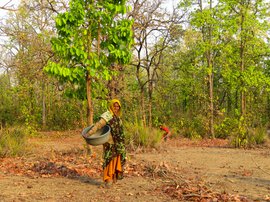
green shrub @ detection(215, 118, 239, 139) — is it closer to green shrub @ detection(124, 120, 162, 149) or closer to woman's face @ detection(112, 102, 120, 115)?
green shrub @ detection(124, 120, 162, 149)

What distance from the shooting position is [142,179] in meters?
7.07

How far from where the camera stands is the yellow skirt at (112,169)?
634 cm

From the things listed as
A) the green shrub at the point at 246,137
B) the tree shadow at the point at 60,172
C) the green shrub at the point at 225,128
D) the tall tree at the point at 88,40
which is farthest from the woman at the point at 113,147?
the green shrub at the point at 225,128

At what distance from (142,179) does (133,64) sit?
12.4m

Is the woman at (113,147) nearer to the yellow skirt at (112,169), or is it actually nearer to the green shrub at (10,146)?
the yellow skirt at (112,169)

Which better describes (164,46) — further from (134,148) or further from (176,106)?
(134,148)

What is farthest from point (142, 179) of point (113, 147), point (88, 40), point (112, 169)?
point (88, 40)

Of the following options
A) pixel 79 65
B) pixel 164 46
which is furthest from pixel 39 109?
pixel 79 65

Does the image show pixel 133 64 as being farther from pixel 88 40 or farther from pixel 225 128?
pixel 88 40

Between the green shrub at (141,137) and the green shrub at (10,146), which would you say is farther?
the green shrub at (141,137)

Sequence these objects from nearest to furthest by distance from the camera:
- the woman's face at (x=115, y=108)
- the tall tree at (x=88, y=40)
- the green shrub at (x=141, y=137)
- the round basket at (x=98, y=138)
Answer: the round basket at (x=98, y=138)
the woman's face at (x=115, y=108)
the tall tree at (x=88, y=40)
the green shrub at (x=141, y=137)

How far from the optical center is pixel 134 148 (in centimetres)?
1118

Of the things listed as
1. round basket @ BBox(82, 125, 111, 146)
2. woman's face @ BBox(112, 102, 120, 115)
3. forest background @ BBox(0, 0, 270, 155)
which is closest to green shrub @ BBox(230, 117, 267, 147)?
forest background @ BBox(0, 0, 270, 155)

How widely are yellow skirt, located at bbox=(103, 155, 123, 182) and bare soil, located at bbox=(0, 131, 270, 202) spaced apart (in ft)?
0.62
